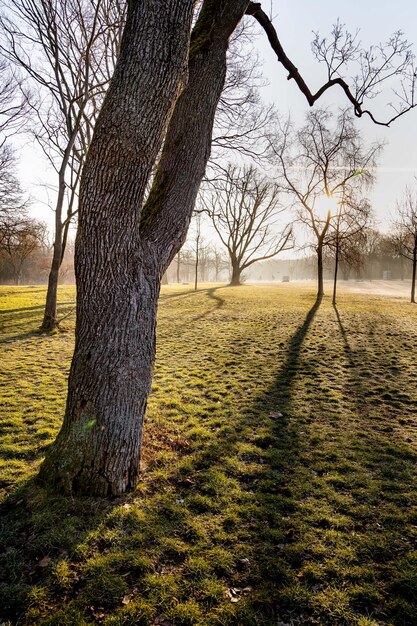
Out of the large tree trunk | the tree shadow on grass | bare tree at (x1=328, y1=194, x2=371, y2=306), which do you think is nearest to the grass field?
the tree shadow on grass

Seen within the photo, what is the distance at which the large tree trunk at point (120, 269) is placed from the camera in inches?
106

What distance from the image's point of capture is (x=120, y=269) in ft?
9.79

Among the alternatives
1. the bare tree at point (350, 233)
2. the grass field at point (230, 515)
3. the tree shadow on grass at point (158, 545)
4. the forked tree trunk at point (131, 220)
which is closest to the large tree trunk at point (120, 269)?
the forked tree trunk at point (131, 220)

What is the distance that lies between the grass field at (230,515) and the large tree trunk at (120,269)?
1.53 ft

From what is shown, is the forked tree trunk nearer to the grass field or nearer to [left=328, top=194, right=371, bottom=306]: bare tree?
the grass field

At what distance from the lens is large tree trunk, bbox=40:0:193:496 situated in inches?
106

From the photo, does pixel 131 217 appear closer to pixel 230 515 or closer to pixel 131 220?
pixel 131 220

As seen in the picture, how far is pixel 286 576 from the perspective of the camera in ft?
8.07

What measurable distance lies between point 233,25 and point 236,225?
1339 inches

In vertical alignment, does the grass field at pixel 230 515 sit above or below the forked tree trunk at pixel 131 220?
below

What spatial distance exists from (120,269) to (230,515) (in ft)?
8.39

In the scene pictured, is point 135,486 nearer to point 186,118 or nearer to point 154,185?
point 154,185

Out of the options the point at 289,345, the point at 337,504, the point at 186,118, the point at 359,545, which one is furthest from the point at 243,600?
the point at 289,345

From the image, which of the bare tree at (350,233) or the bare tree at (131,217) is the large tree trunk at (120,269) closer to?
the bare tree at (131,217)
